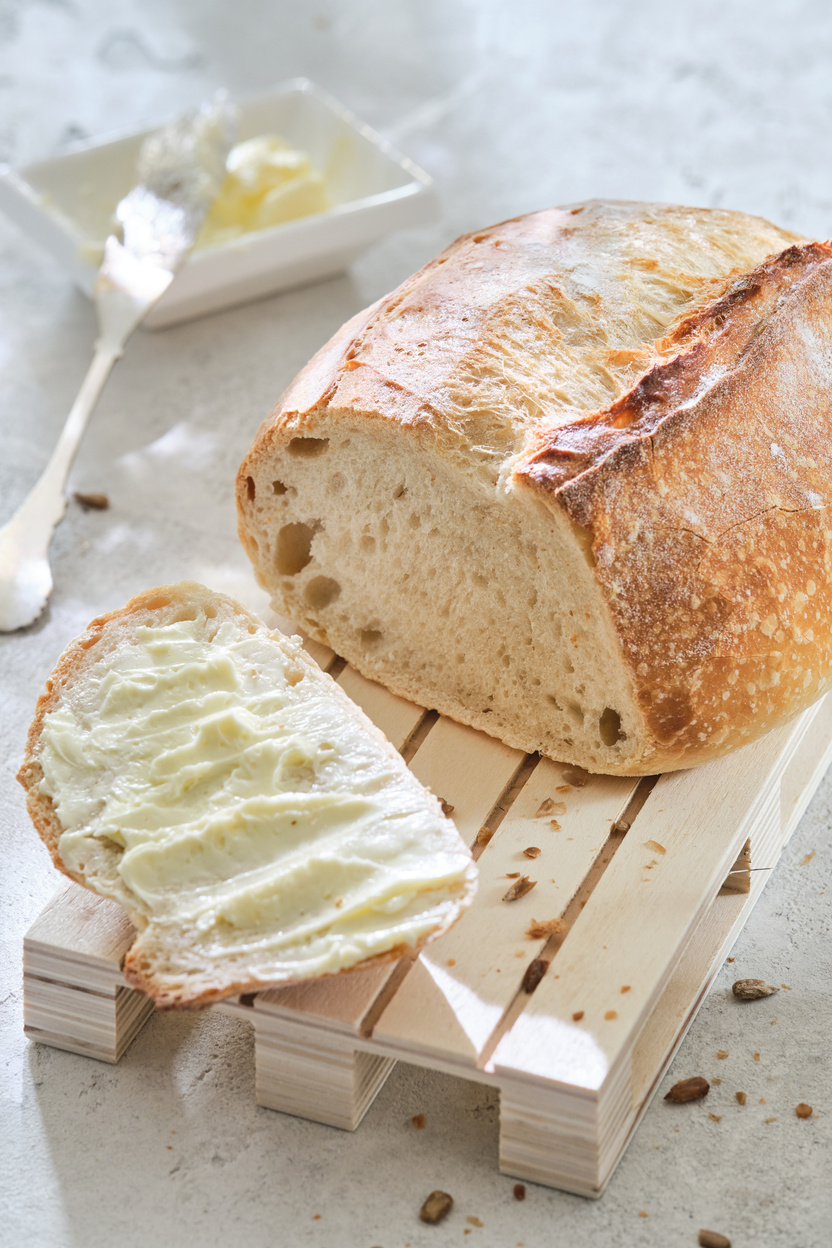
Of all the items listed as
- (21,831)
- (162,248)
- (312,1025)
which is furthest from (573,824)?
(162,248)

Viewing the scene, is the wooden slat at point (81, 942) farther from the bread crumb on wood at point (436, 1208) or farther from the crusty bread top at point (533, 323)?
the crusty bread top at point (533, 323)

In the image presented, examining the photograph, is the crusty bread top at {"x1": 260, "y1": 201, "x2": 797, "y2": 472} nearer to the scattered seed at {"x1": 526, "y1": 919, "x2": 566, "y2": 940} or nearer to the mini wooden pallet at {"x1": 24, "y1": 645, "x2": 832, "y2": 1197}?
the mini wooden pallet at {"x1": 24, "y1": 645, "x2": 832, "y2": 1197}

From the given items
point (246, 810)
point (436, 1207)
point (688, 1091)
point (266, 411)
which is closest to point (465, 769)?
point (246, 810)

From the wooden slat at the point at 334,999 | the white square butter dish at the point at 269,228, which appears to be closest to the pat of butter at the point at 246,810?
the wooden slat at the point at 334,999

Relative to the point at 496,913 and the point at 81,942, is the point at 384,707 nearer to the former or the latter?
the point at 496,913

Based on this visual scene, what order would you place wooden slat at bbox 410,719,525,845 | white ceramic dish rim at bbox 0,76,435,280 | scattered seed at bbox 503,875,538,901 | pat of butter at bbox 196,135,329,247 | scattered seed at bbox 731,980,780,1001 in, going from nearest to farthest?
scattered seed at bbox 503,875,538,901 → scattered seed at bbox 731,980,780,1001 → wooden slat at bbox 410,719,525,845 → white ceramic dish rim at bbox 0,76,435,280 → pat of butter at bbox 196,135,329,247

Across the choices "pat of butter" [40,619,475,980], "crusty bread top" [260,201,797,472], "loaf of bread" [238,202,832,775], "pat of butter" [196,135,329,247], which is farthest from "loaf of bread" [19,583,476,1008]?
"pat of butter" [196,135,329,247]
